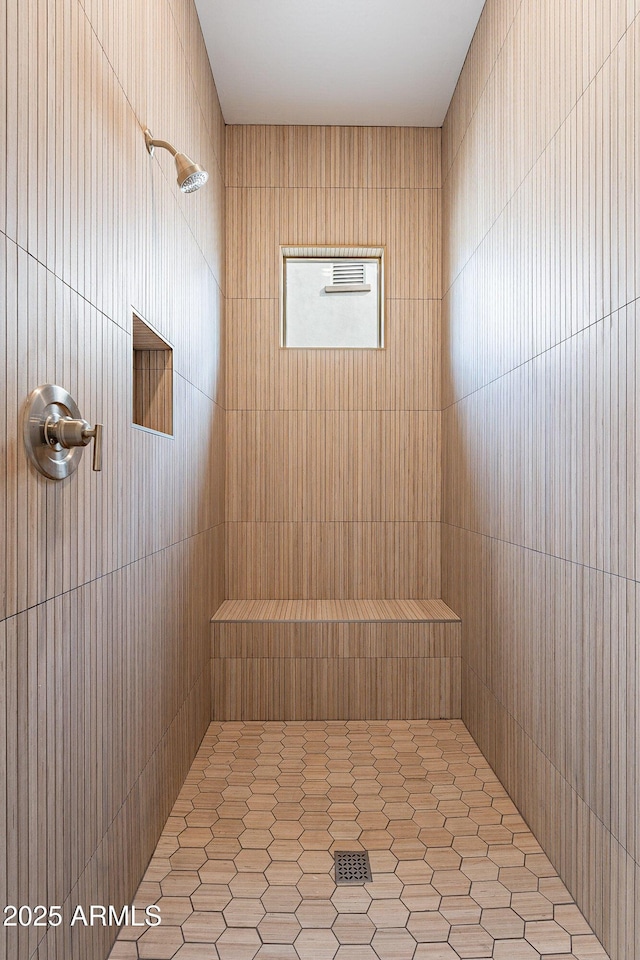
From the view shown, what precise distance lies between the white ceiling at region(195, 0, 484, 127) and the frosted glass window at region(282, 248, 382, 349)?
2.40 feet

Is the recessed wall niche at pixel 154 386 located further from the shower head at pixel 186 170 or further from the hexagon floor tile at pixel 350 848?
the hexagon floor tile at pixel 350 848

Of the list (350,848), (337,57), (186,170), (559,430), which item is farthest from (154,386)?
(337,57)

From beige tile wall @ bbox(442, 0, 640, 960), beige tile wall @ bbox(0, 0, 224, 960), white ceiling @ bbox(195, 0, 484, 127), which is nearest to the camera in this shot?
beige tile wall @ bbox(0, 0, 224, 960)

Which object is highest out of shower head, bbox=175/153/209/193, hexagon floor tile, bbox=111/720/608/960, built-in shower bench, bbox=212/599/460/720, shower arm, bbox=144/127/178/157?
shower arm, bbox=144/127/178/157

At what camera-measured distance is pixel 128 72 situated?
5.84 feet

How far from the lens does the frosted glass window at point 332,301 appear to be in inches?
148

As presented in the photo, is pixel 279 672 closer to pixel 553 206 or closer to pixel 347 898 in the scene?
pixel 347 898

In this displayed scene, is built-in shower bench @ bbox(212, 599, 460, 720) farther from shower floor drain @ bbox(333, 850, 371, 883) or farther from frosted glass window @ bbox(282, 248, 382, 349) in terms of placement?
frosted glass window @ bbox(282, 248, 382, 349)

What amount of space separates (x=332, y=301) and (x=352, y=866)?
9.03 ft

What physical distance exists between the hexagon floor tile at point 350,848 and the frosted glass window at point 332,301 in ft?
6.85

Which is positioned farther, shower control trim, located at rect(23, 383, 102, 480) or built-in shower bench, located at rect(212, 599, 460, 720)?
built-in shower bench, located at rect(212, 599, 460, 720)

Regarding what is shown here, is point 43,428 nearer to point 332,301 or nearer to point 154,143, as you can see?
point 154,143

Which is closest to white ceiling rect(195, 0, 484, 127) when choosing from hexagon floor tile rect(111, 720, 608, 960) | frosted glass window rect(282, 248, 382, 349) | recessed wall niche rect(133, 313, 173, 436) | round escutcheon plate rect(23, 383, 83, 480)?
frosted glass window rect(282, 248, 382, 349)

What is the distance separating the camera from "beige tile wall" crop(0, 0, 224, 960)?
1150 millimetres
